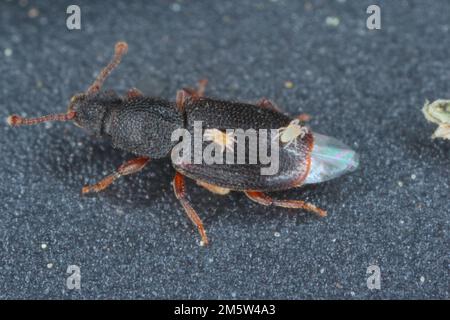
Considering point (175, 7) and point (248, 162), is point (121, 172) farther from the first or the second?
point (175, 7)

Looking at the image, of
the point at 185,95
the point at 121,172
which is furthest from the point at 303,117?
the point at 121,172

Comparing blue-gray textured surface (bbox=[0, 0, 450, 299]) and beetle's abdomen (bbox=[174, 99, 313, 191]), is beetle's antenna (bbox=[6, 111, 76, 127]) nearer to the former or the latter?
blue-gray textured surface (bbox=[0, 0, 450, 299])

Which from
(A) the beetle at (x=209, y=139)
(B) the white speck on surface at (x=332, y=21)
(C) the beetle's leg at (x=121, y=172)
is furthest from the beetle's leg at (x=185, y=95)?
(B) the white speck on surface at (x=332, y=21)

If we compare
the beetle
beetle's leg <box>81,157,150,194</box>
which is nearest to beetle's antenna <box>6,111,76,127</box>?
the beetle

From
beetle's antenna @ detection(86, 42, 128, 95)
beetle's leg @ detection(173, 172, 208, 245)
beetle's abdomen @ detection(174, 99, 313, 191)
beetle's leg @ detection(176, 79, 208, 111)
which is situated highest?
beetle's antenna @ detection(86, 42, 128, 95)

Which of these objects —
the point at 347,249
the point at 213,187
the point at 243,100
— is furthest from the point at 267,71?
the point at 347,249

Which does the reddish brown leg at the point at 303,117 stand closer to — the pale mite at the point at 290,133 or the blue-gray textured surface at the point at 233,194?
the blue-gray textured surface at the point at 233,194
